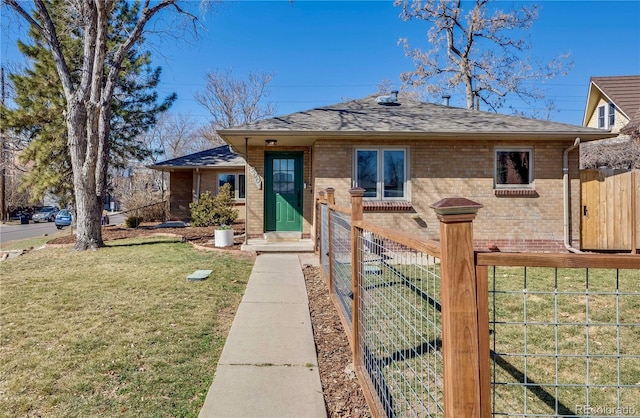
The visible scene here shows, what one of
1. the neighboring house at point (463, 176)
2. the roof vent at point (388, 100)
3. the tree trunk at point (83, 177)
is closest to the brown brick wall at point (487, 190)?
the neighboring house at point (463, 176)

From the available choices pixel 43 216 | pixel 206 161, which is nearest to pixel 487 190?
pixel 206 161

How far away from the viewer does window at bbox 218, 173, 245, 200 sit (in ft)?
55.7

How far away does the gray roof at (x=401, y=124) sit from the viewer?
854 centimetres

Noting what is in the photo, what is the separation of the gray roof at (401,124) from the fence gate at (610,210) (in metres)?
1.11

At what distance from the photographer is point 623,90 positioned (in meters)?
19.9

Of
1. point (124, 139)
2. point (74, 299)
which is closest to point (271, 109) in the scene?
point (124, 139)

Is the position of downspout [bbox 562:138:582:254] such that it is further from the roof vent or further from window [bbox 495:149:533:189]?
the roof vent

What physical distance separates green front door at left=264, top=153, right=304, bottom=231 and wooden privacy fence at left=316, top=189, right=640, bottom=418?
4.02 metres

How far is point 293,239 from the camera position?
10.0m

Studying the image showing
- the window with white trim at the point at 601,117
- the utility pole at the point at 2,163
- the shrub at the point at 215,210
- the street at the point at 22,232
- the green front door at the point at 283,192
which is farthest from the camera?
the window with white trim at the point at 601,117

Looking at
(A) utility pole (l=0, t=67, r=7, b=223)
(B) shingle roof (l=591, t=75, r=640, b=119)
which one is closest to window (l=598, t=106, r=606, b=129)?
(B) shingle roof (l=591, t=75, r=640, b=119)

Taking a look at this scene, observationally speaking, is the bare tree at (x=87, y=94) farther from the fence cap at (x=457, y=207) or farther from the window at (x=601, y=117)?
the window at (x=601, y=117)

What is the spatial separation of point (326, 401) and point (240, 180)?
50.1 ft

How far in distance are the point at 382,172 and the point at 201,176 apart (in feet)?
36.2
